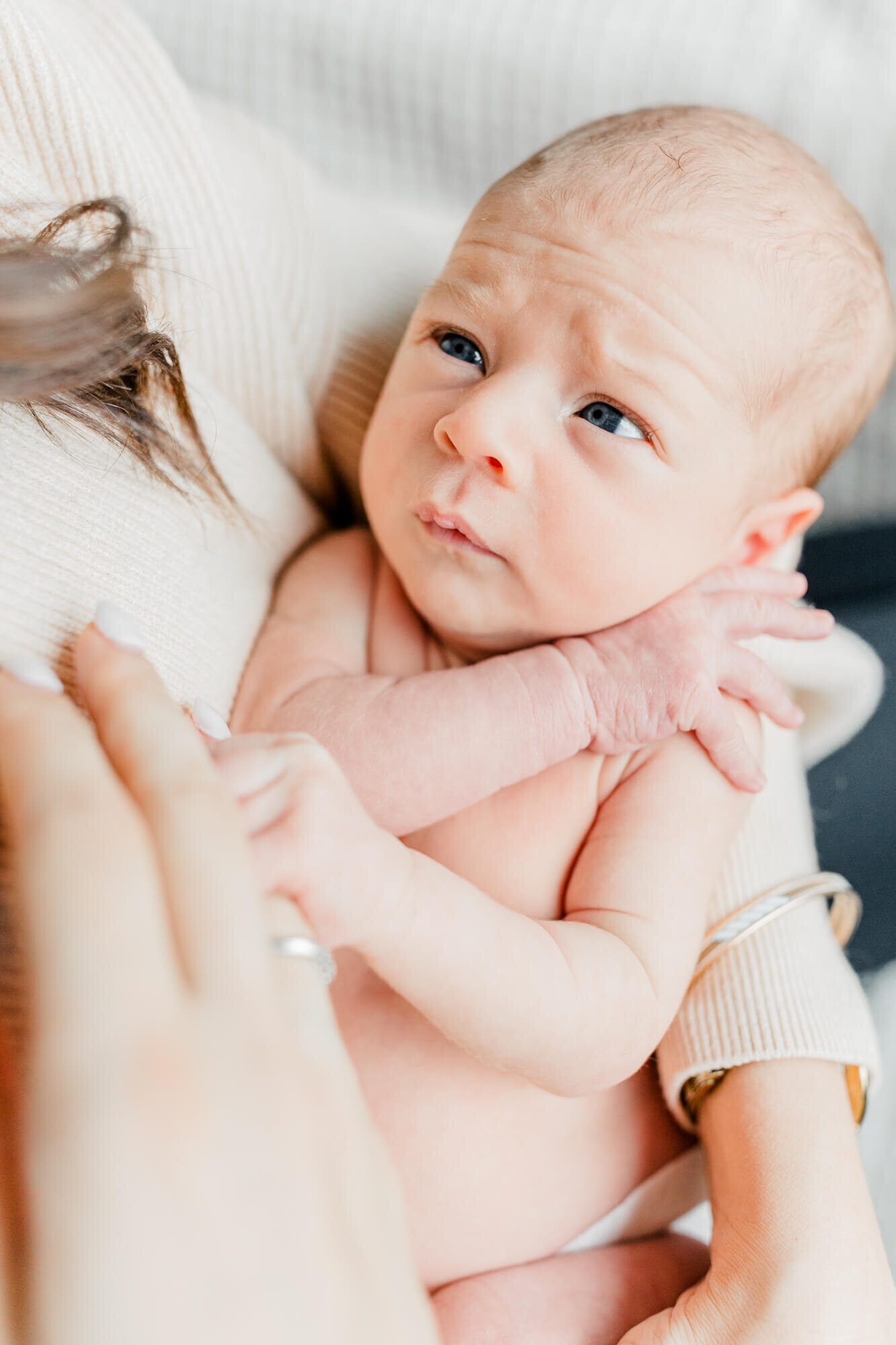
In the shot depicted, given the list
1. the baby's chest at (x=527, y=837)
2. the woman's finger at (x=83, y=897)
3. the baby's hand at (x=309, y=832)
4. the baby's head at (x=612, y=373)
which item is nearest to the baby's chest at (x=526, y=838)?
the baby's chest at (x=527, y=837)

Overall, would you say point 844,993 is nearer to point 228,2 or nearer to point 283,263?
point 283,263

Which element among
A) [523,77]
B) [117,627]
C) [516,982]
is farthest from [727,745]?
[523,77]

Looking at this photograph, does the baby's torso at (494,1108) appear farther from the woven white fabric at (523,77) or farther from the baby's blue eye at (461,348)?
the woven white fabric at (523,77)

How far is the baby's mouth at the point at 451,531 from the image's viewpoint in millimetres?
783

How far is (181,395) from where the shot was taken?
27.3 inches

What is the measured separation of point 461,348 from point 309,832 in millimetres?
459

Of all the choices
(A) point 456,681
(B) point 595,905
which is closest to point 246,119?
(A) point 456,681

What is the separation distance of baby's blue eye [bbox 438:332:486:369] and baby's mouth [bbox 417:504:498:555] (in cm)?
13

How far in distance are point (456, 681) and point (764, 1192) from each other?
43 cm

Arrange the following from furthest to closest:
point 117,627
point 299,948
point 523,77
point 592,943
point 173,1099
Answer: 1. point 523,77
2. point 592,943
3. point 117,627
4. point 299,948
5. point 173,1099

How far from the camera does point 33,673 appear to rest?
1.69 feet

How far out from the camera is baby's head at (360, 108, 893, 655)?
77 cm

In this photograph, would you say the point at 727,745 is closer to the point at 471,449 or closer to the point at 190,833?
the point at 471,449


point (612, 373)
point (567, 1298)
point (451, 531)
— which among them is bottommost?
point (567, 1298)
